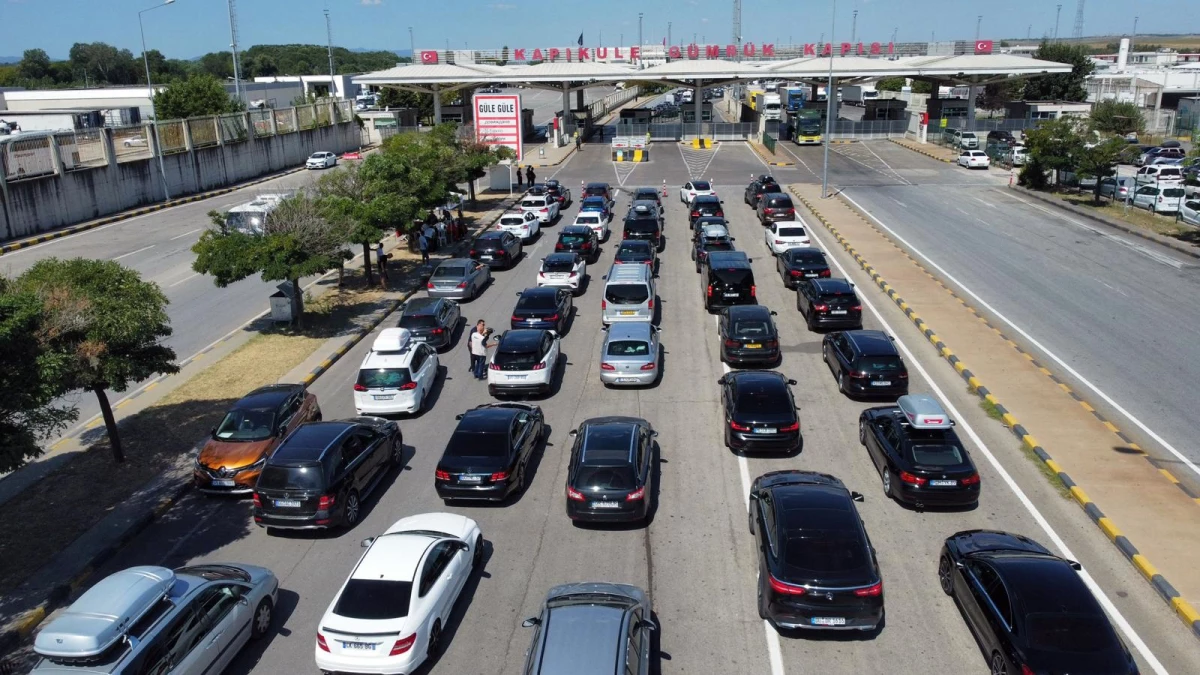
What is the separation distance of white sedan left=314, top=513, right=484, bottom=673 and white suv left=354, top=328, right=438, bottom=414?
7.17 meters

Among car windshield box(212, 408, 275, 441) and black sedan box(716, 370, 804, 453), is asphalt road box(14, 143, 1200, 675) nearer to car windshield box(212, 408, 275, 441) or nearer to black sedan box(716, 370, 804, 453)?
black sedan box(716, 370, 804, 453)

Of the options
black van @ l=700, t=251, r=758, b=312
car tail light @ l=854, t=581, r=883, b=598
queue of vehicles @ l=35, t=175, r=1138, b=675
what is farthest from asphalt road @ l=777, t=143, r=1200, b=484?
car tail light @ l=854, t=581, r=883, b=598

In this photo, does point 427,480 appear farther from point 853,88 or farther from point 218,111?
point 853,88

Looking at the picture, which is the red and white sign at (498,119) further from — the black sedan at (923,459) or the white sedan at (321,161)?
the black sedan at (923,459)

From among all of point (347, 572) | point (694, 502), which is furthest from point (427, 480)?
point (694, 502)

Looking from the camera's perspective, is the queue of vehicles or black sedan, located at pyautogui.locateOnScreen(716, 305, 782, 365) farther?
black sedan, located at pyautogui.locateOnScreen(716, 305, 782, 365)

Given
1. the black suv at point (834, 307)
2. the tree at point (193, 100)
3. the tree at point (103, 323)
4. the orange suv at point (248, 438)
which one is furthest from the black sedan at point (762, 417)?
the tree at point (193, 100)

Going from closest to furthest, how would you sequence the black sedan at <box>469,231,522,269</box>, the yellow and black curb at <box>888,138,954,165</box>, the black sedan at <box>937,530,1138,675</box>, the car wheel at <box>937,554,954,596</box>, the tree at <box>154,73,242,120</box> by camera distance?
the black sedan at <box>937,530,1138,675</box>
the car wheel at <box>937,554,954,596</box>
the black sedan at <box>469,231,522,269</box>
the yellow and black curb at <box>888,138,954,165</box>
the tree at <box>154,73,242,120</box>

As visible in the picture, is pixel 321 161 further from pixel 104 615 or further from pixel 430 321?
pixel 104 615

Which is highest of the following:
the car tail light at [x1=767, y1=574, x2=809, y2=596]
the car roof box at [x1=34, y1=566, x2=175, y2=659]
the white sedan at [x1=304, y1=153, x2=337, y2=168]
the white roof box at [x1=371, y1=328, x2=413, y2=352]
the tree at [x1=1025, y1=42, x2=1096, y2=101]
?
the tree at [x1=1025, y1=42, x2=1096, y2=101]

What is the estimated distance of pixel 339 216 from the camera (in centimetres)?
2614

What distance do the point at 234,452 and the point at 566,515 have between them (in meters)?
6.54

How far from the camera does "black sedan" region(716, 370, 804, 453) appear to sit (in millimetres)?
16656

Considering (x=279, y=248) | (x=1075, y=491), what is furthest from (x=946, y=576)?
(x=279, y=248)
